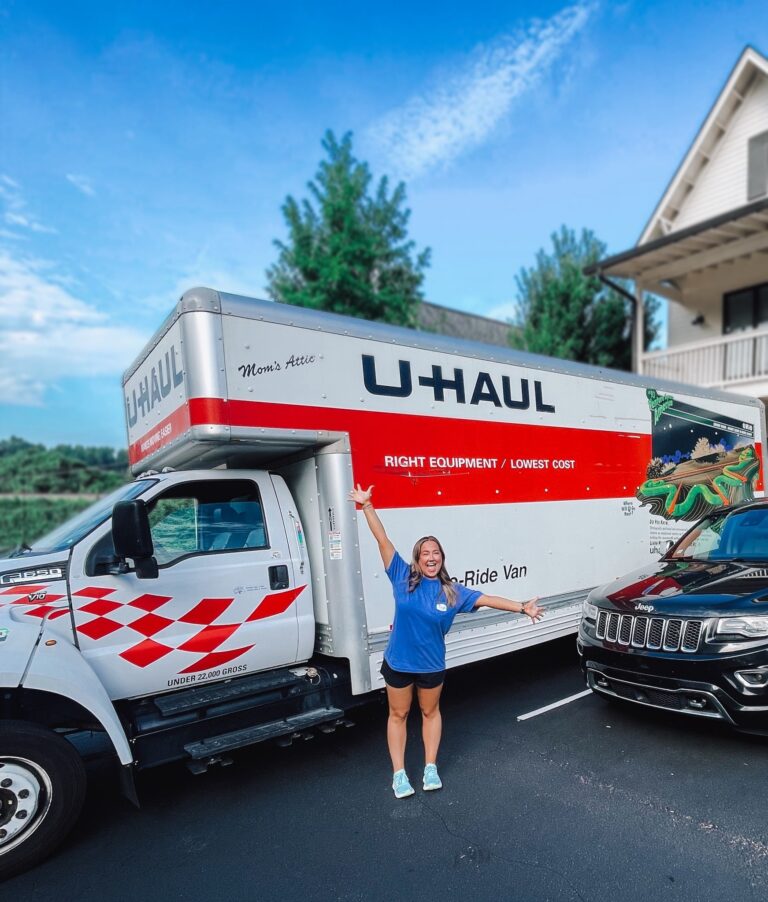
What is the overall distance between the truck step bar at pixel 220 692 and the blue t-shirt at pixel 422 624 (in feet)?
2.69

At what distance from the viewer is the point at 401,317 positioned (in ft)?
44.0

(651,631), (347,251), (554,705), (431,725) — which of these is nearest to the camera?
(431,725)

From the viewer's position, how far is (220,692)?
12.2ft

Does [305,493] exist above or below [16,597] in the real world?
above

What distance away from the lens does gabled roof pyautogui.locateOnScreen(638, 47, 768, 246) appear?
13.9 meters

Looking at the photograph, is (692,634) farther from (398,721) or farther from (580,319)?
(580,319)

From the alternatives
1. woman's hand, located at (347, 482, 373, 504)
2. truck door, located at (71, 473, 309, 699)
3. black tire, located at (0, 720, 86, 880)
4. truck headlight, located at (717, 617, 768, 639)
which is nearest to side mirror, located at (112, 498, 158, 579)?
truck door, located at (71, 473, 309, 699)

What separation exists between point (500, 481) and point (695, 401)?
3.55 m

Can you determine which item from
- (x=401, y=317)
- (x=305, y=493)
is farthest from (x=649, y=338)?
(x=305, y=493)

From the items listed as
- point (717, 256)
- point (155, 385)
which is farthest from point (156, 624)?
point (717, 256)

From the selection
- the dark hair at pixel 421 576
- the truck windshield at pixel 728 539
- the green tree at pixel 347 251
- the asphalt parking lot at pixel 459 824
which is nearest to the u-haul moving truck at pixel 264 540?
the asphalt parking lot at pixel 459 824

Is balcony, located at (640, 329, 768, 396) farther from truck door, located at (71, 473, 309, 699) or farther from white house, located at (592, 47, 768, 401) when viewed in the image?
truck door, located at (71, 473, 309, 699)

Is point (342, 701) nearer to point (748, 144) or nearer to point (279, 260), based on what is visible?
point (279, 260)

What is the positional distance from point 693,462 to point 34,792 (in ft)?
22.9
